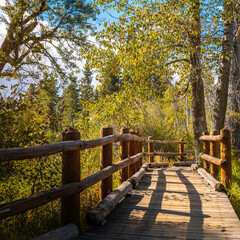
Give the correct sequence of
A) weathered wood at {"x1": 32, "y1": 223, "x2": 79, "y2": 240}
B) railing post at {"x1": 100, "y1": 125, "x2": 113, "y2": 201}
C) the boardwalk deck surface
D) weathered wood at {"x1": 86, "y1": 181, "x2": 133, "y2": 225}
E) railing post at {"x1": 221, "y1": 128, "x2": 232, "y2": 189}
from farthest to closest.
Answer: railing post at {"x1": 221, "y1": 128, "x2": 232, "y2": 189} < railing post at {"x1": 100, "y1": 125, "x2": 113, "y2": 201} < weathered wood at {"x1": 86, "y1": 181, "x2": 133, "y2": 225} < the boardwalk deck surface < weathered wood at {"x1": 32, "y1": 223, "x2": 79, "y2": 240}

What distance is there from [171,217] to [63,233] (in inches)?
64.5

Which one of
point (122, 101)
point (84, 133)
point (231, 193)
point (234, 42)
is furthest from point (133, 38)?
point (231, 193)

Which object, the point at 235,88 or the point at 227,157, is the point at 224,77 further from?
the point at 227,157

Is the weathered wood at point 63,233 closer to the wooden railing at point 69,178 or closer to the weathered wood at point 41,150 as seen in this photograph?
the wooden railing at point 69,178

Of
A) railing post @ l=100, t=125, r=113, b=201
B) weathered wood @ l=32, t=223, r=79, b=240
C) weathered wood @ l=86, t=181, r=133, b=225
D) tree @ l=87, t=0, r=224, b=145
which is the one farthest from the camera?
tree @ l=87, t=0, r=224, b=145

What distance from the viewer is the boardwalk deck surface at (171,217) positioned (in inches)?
119

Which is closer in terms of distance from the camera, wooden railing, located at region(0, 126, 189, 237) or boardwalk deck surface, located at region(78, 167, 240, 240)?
wooden railing, located at region(0, 126, 189, 237)

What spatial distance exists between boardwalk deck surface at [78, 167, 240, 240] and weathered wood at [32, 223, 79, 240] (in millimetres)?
118

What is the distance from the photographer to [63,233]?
272 centimetres

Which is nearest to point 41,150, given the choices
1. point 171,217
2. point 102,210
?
point 102,210

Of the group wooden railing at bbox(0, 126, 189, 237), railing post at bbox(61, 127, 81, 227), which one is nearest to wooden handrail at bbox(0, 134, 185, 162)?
wooden railing at bbox(0, 126, 189, 237)

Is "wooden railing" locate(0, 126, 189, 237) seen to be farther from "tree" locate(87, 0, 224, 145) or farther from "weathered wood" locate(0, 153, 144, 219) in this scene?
"tree" locate(87, 0, 224, 145)

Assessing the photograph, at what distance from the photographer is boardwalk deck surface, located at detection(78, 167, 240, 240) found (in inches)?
119

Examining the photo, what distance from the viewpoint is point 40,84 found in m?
11.5
